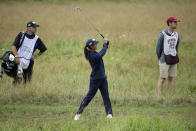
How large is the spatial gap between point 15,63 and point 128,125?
3551 mm

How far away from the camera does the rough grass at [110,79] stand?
270 inches

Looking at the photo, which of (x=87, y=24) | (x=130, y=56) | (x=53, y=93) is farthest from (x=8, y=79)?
(x=87, y=24)

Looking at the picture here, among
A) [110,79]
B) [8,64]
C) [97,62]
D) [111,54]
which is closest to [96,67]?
[97,62]

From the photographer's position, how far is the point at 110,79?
32.8 ft

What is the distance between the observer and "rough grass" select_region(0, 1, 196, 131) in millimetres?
6863

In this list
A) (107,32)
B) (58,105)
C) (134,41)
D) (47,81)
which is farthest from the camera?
(107,32)

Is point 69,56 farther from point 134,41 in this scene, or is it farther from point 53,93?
point 53,93

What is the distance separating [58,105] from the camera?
8438 mm

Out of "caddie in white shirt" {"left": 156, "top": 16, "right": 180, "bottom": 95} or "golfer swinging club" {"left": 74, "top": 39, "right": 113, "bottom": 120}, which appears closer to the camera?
"golfer swinging club" {"left": 74, "top": 39, "right": 113, "bottom": 120}

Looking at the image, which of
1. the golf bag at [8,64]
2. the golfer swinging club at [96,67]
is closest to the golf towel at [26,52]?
the golf bag at [8,64]

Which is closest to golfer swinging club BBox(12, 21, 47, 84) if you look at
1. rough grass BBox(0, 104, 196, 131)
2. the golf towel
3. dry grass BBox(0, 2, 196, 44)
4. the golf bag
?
the golf towel

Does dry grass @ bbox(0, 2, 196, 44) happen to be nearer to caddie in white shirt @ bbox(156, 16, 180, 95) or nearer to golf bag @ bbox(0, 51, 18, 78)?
caddie in white shirt @ bbox(156, 16, 180, 95)

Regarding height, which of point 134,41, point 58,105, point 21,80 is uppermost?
point 134,41

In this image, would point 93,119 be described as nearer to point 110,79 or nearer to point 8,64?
point 8,64
